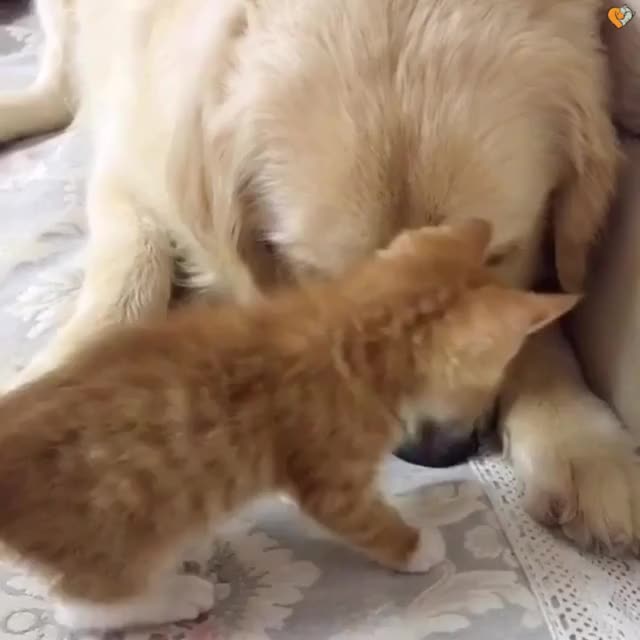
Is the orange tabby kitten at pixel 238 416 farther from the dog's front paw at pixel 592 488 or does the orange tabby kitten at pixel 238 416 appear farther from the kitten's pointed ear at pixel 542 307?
the dog's front paw at pixel 592 488

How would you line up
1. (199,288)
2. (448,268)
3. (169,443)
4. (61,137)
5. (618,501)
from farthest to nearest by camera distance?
(61,137) → (199,288) → (618,501) → (448,268) → (169,443)

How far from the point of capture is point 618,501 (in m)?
1.24

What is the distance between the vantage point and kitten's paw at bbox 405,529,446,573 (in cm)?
112

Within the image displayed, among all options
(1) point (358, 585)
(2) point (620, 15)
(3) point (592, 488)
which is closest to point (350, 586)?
(1) point (358, 585)

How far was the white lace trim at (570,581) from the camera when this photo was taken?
3.51 ft

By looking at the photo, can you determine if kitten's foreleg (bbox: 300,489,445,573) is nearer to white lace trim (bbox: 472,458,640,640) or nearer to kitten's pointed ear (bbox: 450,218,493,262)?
white lace trim (bbox: 472,458,640,640)

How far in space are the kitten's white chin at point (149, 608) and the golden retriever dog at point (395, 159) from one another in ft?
1.16

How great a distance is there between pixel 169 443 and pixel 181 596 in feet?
0.59

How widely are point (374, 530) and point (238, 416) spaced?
0.65 ft

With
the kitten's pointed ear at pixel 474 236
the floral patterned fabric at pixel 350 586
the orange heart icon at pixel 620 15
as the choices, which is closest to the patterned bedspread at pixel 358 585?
the floral patterned fabric at pixel 350 586

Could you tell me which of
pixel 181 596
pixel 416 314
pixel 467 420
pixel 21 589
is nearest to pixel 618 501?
pixel 467 420

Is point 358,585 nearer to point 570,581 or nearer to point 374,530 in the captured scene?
point 374,530

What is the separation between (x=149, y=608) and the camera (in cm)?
107

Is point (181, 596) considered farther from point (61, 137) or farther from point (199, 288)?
point (61, 137)
